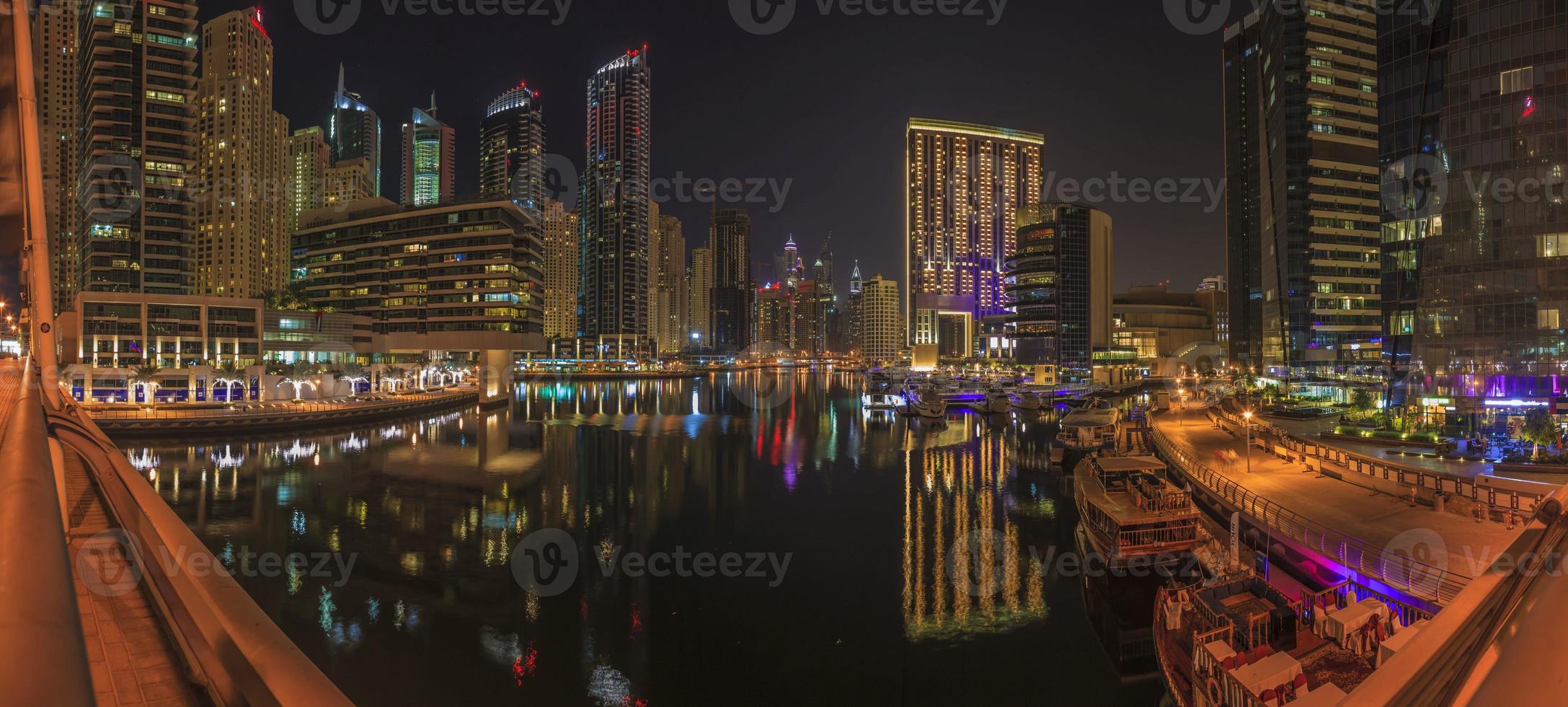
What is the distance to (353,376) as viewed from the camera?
202 feet

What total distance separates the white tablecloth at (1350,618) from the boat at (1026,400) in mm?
52424

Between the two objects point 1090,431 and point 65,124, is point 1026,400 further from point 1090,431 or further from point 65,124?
point 65,124

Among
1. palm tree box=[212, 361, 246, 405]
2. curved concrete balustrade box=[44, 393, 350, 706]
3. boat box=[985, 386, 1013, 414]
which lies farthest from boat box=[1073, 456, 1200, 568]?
palm tree box=[212, 361, 246, 405]

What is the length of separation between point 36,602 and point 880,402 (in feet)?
232

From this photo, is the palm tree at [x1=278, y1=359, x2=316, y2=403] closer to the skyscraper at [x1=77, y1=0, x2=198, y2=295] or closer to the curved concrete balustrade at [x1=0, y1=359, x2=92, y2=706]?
the skyscraper at [x1=77, y1=0, x2=198, y2=295]

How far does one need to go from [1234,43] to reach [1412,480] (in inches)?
3612

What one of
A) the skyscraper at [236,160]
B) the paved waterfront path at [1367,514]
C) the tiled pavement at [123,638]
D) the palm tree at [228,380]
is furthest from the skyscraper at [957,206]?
the tiled pavement at [123,638]

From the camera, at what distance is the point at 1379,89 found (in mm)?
33875

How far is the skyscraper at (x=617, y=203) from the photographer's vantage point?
155875 millimetres

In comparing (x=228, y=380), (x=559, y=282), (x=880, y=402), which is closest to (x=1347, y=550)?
(x=880, y=402)

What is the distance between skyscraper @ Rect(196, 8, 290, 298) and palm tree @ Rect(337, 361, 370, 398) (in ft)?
132

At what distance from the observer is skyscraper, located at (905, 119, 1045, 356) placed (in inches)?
7190

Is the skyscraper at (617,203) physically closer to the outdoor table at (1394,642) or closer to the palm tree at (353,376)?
the palm tree at (353,376)

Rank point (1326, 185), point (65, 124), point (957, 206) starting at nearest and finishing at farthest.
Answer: point (1326, 185) < point (65, 124) < point (957, 206)
